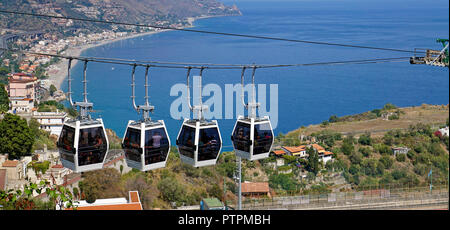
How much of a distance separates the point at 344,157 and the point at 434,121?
762 centimetres

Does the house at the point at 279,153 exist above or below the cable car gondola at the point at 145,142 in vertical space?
below

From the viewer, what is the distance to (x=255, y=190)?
53.4ft

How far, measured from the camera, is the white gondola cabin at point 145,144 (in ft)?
13.4

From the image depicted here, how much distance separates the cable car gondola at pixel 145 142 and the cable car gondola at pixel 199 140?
6.1 inches

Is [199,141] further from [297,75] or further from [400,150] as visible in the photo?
[297,75]

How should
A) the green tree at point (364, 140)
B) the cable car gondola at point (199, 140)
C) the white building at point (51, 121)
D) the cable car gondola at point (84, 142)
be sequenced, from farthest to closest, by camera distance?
the green tree at point (364, 140)
the white building at point (51, 121)
the cable car gondola at point (199, 140)
the cable car gondola at point (84, 142)

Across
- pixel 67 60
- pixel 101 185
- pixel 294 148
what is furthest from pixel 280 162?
pixel 67 60

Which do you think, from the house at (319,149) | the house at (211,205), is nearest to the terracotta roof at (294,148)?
the house at (319,149)

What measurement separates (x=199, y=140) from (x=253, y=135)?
0.46 meters

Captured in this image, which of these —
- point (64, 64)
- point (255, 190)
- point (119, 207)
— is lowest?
point (255, 190)

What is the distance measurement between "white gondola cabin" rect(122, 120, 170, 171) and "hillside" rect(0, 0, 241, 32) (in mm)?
59942

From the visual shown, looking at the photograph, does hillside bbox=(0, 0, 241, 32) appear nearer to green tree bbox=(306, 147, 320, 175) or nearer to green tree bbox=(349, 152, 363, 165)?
green tree bbox=(349, 152, 363, 165)

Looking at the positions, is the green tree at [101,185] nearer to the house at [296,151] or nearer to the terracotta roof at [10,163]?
the terracotta roof at [10,163]
